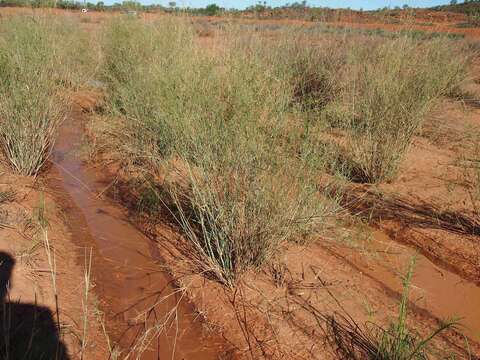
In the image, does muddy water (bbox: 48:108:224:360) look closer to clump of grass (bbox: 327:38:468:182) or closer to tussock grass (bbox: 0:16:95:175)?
tussock grass (bbox: 0:16:95:175)

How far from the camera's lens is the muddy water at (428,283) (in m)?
3.06

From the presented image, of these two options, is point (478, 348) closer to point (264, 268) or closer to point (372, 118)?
point (264, 268)

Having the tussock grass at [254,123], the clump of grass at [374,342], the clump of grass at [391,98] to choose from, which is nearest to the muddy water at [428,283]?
the clump of grass at [374,342]

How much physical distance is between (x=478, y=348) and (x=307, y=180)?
5.23 ft

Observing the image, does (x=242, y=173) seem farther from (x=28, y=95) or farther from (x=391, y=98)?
(x=28, y=95)

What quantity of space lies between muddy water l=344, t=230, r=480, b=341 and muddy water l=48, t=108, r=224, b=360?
1584 mm

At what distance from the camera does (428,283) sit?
11.1 feet

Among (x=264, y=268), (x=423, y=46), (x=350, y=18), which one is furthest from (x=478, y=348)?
(x=350, y=18)

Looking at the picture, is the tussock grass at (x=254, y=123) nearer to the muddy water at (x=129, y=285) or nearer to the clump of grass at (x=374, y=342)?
the muddy water at (x=129, y=285)

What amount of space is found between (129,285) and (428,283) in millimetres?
2500

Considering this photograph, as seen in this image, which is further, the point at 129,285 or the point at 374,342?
the point at 129,285

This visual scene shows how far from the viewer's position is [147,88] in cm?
531

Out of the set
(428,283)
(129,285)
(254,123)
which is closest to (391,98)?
(428,283)

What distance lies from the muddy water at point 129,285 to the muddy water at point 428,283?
158 centimetres
